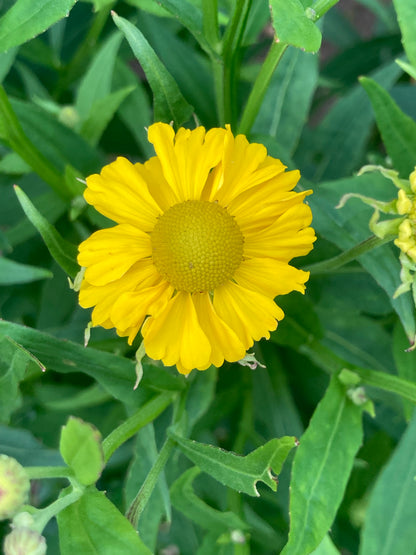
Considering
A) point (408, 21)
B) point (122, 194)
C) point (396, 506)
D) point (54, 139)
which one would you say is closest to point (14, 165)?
point (54, 139)

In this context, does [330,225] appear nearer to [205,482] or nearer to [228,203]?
[228,203]

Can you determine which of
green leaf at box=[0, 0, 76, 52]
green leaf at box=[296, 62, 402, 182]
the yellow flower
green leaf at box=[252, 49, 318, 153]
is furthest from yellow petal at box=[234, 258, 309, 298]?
green leaf at box=[296, 62, 402, 182]

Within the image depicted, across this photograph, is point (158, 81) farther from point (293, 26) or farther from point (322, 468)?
point (322, 468)

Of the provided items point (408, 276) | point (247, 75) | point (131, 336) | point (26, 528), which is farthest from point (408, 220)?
point (247, 75)

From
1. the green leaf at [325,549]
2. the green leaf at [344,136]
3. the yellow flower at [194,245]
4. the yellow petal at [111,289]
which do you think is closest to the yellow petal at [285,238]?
the yellow flower at [194,245]

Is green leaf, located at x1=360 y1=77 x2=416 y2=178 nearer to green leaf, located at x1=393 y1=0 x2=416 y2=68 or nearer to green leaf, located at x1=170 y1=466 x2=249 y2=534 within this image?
green leaf, located at x1=393 y1=0 x2=416 y2=68
